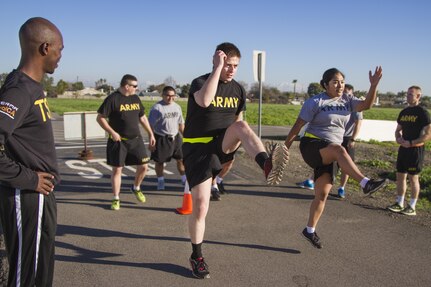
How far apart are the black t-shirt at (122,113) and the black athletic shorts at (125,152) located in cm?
13

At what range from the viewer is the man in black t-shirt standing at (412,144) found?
19.9 feet

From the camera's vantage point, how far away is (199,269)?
12.3 ft

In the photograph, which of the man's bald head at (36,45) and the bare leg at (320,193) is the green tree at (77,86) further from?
the man's bald head at (36,45)

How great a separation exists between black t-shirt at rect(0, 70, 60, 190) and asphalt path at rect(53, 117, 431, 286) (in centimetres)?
171

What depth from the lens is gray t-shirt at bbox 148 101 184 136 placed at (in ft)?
24.6

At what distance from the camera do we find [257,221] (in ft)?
18.4

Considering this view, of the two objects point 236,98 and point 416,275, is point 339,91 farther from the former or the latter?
point 416,275

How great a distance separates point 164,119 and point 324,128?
369 centimetres

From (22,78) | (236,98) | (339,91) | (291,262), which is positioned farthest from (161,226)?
(22,78)

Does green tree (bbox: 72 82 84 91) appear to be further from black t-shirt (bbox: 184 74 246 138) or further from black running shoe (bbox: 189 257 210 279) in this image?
black running shoe (bbox: 189 257 210 279)

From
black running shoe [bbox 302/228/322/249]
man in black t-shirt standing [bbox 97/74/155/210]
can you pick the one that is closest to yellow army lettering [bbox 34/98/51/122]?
black running shoe [bbox 302/228/322/249]

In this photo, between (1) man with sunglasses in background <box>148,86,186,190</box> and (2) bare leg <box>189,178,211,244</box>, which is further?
(1) man with sunglasses in background <box>148,86,186,190</box>

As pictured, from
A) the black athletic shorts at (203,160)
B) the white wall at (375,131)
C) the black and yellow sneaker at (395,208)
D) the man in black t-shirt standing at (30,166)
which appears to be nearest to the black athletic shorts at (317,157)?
the black athletic shorts at (203,160)

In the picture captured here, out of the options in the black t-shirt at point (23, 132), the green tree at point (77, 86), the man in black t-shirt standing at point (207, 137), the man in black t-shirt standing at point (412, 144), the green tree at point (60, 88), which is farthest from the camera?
the green tree at point (77, 86)
